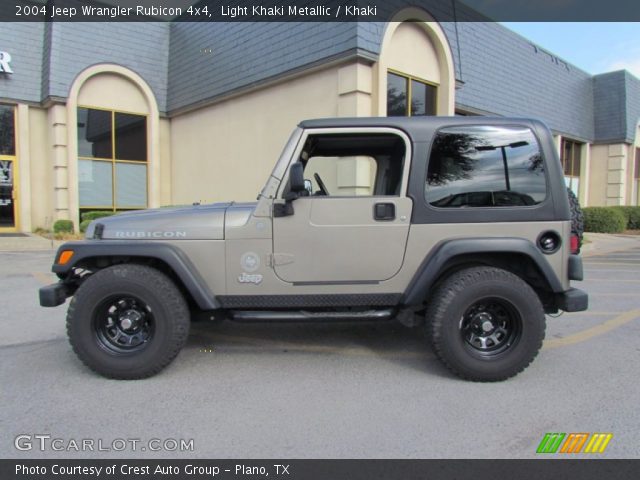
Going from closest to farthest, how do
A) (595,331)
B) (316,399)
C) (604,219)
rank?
(316,399), (595,331), (604,219)

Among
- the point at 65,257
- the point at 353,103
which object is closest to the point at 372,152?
the point at 65,257

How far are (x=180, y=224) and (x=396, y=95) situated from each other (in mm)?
8457

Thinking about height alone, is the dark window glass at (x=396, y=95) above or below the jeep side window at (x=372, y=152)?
above

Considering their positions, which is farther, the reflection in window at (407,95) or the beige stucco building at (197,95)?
the reflection in window at (407,95)

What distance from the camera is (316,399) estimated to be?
3.31m

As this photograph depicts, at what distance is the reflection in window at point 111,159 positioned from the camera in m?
14.9

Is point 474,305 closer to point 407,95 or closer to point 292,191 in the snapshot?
point 292,191

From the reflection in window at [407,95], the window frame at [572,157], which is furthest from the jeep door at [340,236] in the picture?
the window frame at [572,157]

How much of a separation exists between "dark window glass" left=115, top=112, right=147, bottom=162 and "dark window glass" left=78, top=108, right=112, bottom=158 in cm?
32

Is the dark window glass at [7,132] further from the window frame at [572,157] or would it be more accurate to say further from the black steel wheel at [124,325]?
the window frame at [572,157]

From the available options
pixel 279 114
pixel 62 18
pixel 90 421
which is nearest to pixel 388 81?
pixel 279 114

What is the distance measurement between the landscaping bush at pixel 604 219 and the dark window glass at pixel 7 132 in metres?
20.9

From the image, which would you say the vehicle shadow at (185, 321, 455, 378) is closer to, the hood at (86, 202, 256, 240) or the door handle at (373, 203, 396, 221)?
the hood at (86, 202, 256, 240)

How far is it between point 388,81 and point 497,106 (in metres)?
6.71
